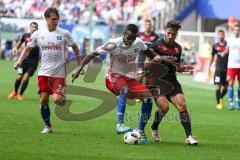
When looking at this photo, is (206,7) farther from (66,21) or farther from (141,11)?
(66,21)

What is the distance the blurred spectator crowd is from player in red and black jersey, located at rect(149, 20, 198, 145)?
33.2 meters

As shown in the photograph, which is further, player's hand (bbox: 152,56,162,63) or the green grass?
player's hand (bbox: 152,56,162,63)

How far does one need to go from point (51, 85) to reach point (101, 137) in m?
1.45

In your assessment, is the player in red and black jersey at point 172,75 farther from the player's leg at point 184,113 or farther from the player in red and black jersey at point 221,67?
the player in red and black jersey at point 221,67

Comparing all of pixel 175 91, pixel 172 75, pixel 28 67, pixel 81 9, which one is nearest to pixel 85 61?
pixel 172 75

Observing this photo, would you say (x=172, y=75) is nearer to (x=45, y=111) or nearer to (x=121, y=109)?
(x=121, y=109)

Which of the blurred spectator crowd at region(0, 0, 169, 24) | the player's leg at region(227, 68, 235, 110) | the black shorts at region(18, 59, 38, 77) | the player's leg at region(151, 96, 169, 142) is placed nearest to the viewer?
the player's leg at region(151, 96, 169, 142)

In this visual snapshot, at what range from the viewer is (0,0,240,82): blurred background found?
43812mm

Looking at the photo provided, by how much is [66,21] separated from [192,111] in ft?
95.2

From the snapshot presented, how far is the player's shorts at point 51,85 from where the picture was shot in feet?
46.7

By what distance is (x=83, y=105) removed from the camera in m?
20.2

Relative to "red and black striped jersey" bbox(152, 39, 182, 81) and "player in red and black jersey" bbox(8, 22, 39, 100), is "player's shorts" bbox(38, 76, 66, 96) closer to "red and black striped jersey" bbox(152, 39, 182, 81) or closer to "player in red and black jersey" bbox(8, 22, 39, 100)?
"red and black striped jersey" bbox(152, 39, 182, 81)

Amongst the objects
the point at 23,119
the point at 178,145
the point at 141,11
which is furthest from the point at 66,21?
the point at 178,145

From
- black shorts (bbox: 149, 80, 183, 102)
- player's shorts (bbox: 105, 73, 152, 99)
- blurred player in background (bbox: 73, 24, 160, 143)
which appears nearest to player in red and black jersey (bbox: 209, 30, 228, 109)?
blurred player in background (bbox: 73, 24, 160, 143)
